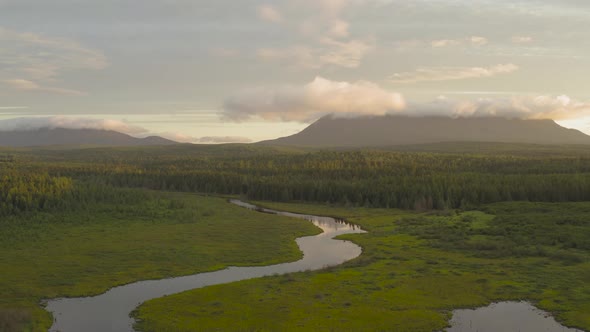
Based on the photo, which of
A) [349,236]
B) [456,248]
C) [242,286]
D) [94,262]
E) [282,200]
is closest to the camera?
[242,286]

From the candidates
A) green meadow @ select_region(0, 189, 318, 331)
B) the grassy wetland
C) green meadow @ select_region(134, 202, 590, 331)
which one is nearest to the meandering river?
green meadow @ select_region(0, 189, 318, 331)

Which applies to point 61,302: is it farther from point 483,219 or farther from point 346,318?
point 483,219

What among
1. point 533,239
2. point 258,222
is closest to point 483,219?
point 533,239

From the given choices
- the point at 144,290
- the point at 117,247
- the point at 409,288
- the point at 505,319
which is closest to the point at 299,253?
the point at 409,288

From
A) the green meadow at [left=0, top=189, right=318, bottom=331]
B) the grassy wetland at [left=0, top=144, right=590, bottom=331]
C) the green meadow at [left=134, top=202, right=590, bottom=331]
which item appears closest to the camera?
the green meadow at [left=134, top=202, right=590, bottom=331]

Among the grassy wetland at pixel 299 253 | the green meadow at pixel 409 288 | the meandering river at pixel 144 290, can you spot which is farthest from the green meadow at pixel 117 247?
the green meadow at pixel 409 288

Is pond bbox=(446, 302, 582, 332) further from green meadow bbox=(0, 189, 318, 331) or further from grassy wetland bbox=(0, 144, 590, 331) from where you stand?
green meadow bbox=(0, 189, 318, 331)
